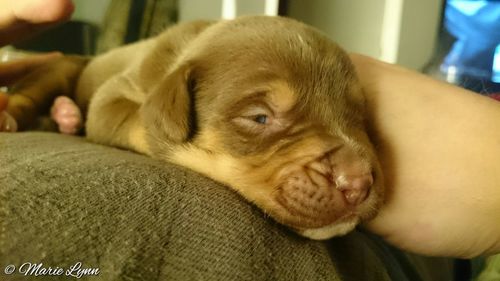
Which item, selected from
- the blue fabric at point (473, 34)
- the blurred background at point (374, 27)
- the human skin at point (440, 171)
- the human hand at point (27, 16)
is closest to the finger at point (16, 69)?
the human hand at point (27, 16)

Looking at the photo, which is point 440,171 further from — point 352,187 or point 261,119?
point 261,119

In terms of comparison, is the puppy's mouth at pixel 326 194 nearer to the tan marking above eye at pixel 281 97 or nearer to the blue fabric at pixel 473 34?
the tan marking above eye at pixel 281 97

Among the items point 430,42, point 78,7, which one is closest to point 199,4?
point 78,7

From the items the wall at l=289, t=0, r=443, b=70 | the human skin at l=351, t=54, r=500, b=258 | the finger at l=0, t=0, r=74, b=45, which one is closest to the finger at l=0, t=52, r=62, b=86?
the finger at l=0, t=0, r=74, b=45

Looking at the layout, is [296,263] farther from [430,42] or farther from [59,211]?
[430,42]

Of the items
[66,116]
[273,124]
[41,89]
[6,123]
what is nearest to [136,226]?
[273,124]
